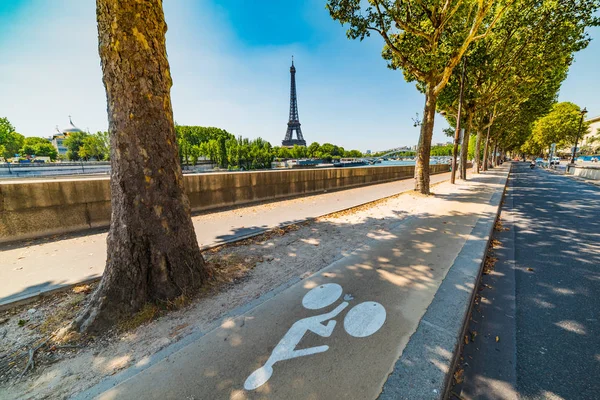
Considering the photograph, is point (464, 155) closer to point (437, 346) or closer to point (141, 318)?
point (437, 346)

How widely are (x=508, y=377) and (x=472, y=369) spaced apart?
0.84 feet

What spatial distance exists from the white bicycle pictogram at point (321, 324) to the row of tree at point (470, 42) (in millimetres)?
10327

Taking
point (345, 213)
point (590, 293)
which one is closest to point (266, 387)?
point (590, 293)

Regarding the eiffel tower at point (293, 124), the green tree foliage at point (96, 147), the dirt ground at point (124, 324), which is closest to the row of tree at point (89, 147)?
the green tree foliage at point (96, 147)

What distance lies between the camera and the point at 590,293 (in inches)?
131

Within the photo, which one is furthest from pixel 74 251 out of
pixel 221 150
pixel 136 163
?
→ pixel 221 150

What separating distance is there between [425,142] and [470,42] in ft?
14.3

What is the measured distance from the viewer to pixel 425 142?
447 inches

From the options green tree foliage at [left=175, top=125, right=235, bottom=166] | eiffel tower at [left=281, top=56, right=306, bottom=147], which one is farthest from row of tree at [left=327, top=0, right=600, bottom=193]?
eiffel tower at [left=281, top=56, right=306, bottom=147]

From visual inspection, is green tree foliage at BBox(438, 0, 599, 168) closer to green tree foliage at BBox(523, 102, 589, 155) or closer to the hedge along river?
the hedge along river

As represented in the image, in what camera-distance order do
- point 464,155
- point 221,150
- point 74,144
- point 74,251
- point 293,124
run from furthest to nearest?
point 293,124, point 74,144, point 221,150, point 464,155, point 74,251

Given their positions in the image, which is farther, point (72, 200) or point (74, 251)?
point (72, 200)

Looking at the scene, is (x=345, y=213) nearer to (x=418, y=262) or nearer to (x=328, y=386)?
(x=418, y=262)

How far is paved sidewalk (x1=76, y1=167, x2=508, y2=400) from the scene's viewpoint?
73.0 inches
